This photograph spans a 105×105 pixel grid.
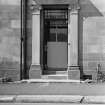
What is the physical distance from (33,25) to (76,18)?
1983 millimetres

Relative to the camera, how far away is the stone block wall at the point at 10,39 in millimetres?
15250

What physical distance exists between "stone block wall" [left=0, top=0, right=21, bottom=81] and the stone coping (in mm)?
4649

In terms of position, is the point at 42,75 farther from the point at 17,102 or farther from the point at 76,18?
the point at 17,102

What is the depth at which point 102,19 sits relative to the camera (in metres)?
15.3

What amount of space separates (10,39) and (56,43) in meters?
2.22

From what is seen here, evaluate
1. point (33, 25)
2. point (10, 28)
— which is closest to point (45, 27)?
point (33, 25)

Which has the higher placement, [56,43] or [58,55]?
[56,43]

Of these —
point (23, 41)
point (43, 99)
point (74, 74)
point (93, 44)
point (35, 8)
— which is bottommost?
point (43, 99)

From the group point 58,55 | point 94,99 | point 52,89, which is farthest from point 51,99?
point 58,55

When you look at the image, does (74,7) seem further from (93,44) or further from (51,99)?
(51,99)

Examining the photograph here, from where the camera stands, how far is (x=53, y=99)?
34.3 ft

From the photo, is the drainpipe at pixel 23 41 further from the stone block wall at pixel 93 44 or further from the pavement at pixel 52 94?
the stone block wall at pixel 93 44

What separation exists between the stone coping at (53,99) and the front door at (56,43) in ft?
17.7

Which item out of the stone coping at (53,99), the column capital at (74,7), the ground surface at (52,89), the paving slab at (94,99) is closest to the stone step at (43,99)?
the stone coping at (53,99)
